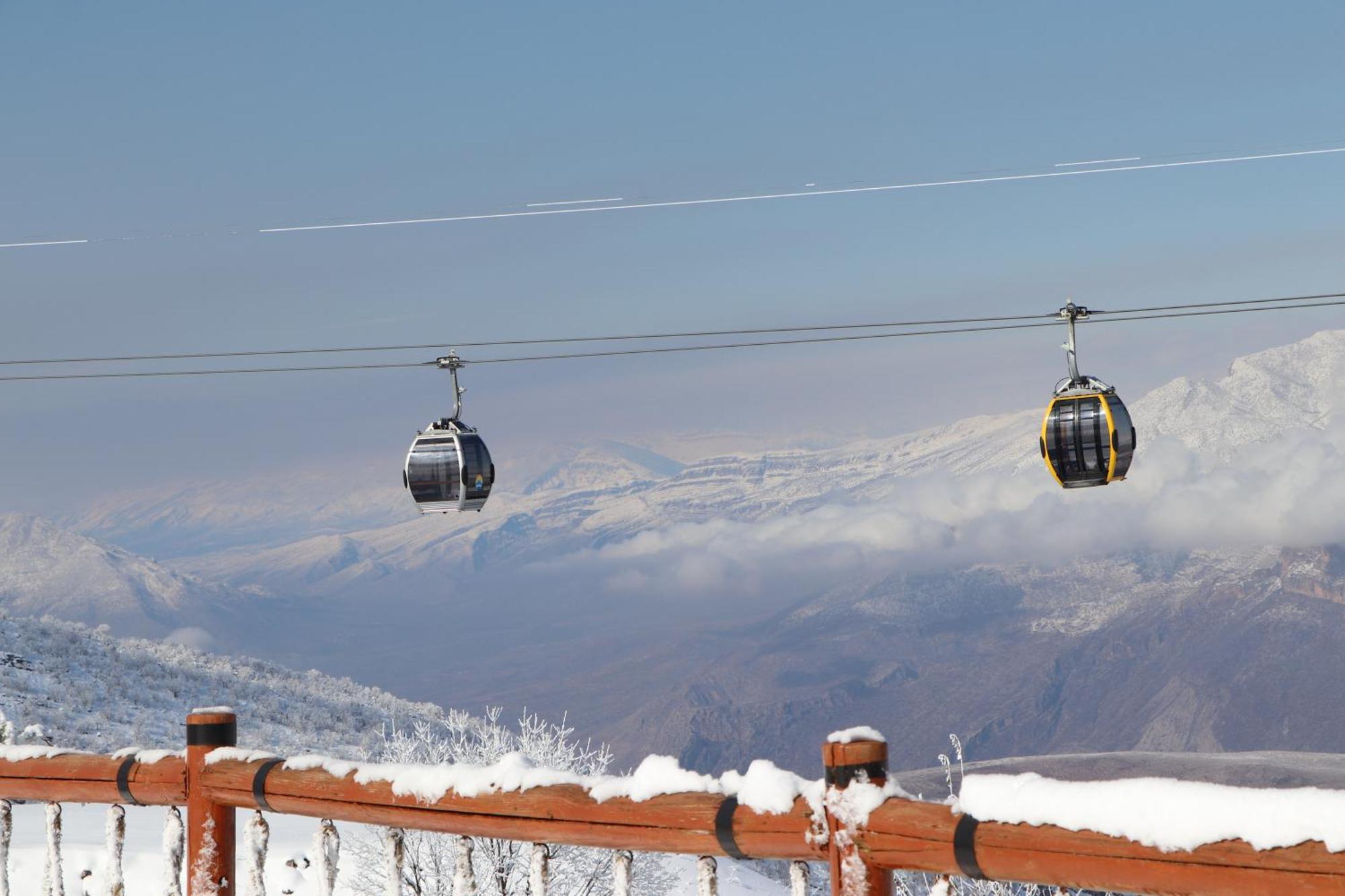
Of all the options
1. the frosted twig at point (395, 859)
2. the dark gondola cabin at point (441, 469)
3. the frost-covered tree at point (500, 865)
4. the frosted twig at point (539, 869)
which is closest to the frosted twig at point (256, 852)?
the frosted twig at point (395, 859)

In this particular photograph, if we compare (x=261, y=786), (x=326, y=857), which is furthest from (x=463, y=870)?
(x=261, y=786)

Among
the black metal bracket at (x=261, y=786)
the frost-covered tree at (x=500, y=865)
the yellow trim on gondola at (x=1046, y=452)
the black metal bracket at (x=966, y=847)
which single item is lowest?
the frost-covered tree at (x=500, y=865)

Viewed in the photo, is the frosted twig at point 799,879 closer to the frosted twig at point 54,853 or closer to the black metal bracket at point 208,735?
the black metal bracket at point 208,735

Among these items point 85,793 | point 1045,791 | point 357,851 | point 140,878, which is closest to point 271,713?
point 357,851

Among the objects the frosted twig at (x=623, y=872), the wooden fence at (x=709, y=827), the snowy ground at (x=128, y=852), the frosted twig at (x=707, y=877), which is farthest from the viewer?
the snowy ground at (x=128, y=852)

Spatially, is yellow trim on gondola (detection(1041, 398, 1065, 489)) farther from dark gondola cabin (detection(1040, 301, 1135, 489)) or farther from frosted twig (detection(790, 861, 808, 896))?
frosted twig (detection(790, 861, 808, 896))

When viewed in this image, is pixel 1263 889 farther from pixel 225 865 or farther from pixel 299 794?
pixel 225 865

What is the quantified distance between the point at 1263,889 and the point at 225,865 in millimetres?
2843

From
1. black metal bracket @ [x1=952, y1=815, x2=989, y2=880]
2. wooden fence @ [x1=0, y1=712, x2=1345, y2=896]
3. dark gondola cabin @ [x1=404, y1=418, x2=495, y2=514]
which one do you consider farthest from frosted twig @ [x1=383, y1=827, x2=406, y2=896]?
dark gondola cabin @ [x1=404, y1=418, x2=495, y2=514]

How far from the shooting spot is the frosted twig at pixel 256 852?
142 inches

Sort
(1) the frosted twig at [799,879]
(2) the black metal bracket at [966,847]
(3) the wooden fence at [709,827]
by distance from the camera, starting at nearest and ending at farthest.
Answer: (3) the wooden fence at [709,827] < (2) the black metal bracket at [966,847] < (1) the frosted twig at [799,879]

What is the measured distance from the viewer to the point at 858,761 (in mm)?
2615

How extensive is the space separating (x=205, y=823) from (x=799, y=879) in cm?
189

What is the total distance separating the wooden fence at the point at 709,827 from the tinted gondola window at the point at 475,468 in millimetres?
5445
